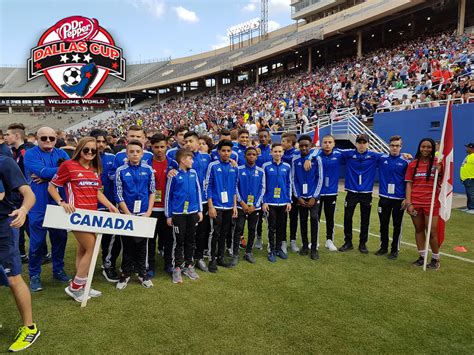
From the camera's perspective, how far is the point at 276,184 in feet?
18.6

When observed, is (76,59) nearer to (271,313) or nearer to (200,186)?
(200,186)

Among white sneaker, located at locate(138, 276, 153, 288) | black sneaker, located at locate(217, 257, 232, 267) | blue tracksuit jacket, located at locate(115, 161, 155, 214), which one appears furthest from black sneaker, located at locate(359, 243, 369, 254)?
blue tracksuit jacket, located at locate(115, 161, 155, 214)

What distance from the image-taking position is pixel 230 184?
204 inches

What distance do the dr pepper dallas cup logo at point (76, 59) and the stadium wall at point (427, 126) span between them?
37.0 feet

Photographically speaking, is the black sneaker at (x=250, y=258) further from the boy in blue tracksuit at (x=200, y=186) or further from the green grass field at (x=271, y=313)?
the boy in blue tracksuit at (x=200, y=186)

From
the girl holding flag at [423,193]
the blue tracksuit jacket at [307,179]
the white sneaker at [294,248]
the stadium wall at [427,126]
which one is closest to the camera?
the girl holding flag at [423,193]

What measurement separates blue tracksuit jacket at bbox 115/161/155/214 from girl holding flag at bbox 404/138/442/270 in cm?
394

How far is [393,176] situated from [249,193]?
2438mm

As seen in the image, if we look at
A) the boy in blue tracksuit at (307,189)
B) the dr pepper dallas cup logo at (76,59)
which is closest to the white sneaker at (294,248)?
the boy in blue tracksuit at (307,189)

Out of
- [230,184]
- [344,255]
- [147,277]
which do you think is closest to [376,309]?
[344,255]

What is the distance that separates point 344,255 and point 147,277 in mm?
3326

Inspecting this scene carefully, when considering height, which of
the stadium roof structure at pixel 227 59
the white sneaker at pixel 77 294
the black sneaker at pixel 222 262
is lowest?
the black sneaker at pixel 222 262

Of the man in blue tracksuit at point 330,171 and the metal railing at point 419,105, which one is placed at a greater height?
the metal railing at point 419,105

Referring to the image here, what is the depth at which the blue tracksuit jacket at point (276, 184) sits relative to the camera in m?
5.66
